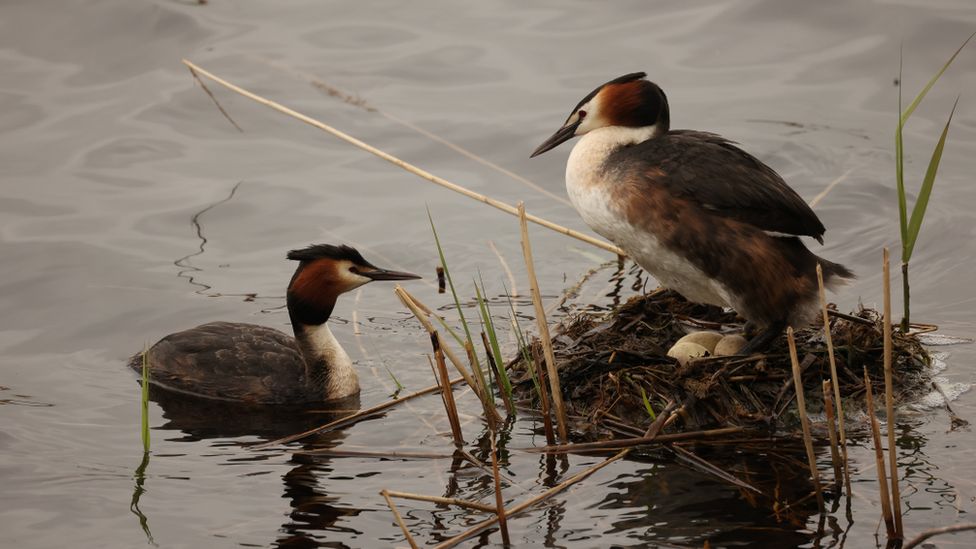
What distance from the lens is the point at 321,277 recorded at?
7008 millimetres

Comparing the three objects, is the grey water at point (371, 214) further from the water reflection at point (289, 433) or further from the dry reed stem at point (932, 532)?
the dry reed stem at point (932, 532)

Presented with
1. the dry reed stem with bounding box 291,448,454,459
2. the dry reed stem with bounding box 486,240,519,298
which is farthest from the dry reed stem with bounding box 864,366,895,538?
the dry reed stem with bounding box 486,240,519,298

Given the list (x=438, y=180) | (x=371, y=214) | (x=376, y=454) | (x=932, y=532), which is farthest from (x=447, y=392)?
(x=371, y=214)

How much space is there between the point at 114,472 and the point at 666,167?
2829 mm

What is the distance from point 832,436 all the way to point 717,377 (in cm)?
109

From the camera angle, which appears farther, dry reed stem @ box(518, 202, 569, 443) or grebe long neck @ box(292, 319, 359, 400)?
grebe long neck @ box(292, 319, 359, 400)

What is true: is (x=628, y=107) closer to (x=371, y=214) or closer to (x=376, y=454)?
(x=376, y=454)

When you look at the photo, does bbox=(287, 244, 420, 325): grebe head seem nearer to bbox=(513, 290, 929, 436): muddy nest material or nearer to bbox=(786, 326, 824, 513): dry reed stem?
bbox=(513, 290, 929, 436): muddy nest material

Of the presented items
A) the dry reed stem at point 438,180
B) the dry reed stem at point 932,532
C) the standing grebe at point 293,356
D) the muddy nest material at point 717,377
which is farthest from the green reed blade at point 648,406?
the dry reed stem at point 438,180

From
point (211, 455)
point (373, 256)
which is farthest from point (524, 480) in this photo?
point (373, 256)

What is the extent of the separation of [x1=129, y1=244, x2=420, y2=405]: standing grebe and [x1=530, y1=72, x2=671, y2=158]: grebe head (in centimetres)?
124

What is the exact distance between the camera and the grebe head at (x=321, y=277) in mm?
6973

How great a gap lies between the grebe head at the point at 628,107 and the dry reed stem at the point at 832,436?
1.85m

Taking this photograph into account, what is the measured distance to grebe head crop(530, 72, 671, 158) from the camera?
21.2ft
